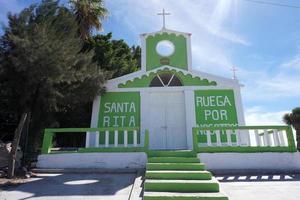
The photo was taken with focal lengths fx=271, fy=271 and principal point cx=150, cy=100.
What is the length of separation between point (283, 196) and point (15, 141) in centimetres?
726

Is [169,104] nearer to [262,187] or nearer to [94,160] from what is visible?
[94,160]

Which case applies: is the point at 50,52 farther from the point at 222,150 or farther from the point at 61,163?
the point at 222,150

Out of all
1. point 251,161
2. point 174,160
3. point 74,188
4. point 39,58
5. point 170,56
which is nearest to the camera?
point 74,188

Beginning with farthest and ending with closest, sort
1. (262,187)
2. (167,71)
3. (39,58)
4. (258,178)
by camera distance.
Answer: (167,71) → (258,178) → (39,58) → (262,187)

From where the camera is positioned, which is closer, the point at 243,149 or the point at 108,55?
the point at 243,149

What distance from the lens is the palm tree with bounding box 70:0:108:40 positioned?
15008mm

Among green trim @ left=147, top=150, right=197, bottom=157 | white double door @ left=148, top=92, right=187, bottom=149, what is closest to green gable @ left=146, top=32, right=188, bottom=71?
white double door @ left=148, top=92, right=187, bottom=149

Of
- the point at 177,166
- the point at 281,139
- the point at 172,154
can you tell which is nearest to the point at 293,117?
the point at 281,139

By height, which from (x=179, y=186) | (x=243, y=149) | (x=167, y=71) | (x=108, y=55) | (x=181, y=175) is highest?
(x=108, y=55)

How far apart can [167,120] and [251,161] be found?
385 cm

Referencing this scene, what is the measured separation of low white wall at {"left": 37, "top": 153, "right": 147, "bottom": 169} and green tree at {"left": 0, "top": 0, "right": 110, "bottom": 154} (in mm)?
1795

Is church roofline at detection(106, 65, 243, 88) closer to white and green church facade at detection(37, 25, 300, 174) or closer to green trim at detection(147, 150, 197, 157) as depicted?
white and green church facade at detection(37, 25, 300, 174)

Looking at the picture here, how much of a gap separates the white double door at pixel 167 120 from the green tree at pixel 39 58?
133 inches

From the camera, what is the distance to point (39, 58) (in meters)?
7.67
